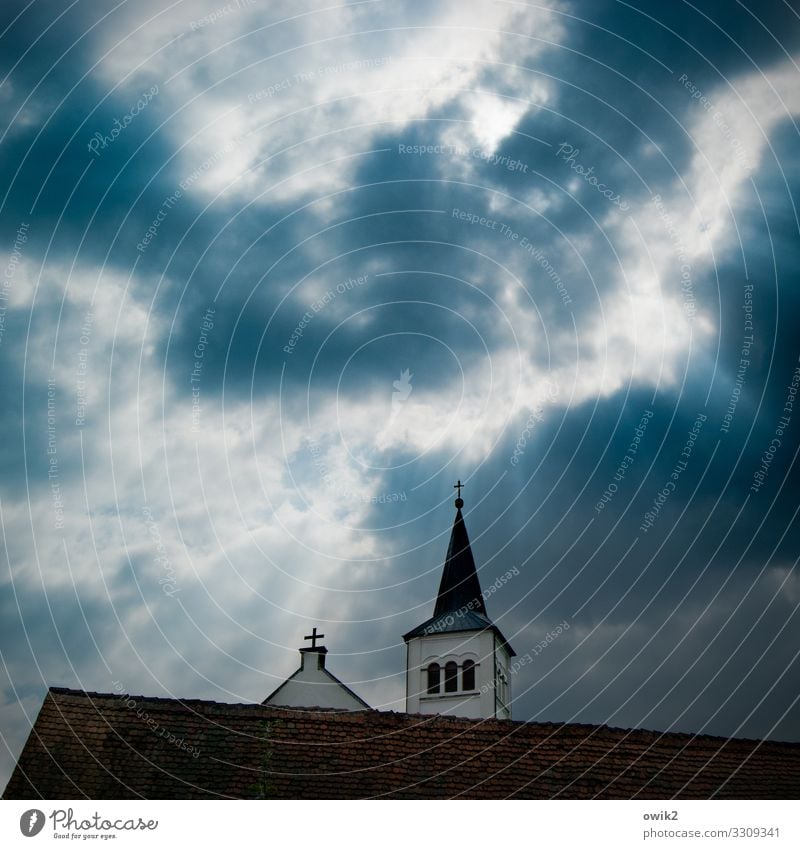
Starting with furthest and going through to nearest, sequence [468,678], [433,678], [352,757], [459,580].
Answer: [459,580], [433,678], [468,678], [352,757]

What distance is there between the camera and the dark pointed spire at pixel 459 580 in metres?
36.2

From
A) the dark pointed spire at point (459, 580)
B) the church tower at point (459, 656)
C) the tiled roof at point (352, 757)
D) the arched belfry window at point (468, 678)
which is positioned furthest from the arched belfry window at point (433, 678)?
the tiled roof at point (352, 757)

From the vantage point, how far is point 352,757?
13812 millimetres

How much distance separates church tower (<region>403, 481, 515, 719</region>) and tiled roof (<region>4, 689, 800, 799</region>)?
55.6ft

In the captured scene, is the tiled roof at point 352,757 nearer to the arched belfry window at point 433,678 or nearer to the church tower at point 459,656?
the church tower at point 459,656

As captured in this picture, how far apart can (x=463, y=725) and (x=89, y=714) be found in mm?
6571

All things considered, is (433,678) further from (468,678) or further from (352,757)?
(352,757)

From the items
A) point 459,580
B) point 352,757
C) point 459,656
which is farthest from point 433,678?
point 352,757

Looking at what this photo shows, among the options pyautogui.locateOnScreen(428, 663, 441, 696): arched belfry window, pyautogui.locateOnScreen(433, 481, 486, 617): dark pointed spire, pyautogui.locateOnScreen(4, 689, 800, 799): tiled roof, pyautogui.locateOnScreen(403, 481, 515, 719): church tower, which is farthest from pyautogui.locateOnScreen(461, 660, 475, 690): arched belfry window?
pyautogui.locateOnScreen(4, 689, 800, 799): tiled roof

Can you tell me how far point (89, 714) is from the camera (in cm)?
1420

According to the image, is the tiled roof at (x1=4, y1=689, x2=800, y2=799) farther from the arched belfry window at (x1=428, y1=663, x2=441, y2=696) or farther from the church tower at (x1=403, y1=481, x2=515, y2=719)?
the arched belfry window at (x1=428, y1=663, x2=441, y2=696)

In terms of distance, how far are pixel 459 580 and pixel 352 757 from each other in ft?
77.1
